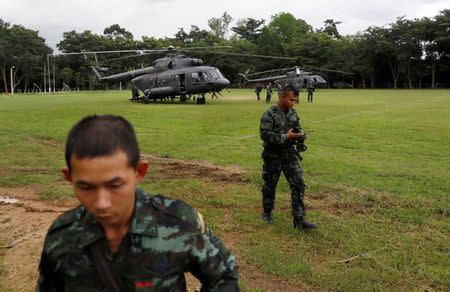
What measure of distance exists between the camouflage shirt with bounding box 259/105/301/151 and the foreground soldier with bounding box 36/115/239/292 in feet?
12.6

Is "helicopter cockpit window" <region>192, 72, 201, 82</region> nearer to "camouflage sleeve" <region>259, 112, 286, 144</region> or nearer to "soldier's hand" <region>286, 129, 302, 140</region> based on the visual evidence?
"camouflage sleeve" <region>259, 112, 286, 144</region>

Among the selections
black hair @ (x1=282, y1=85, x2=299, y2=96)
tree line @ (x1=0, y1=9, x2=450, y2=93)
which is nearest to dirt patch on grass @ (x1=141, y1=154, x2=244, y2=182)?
black hair @ (x1=282, y1=85, x2=299, y2=96)

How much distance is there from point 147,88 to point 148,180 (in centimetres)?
2132

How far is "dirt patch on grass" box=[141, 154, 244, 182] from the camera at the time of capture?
8.40 meters

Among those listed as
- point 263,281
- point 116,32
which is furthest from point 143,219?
point 116,32

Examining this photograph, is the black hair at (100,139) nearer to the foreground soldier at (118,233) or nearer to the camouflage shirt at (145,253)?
the foreground soldier at (118,233)

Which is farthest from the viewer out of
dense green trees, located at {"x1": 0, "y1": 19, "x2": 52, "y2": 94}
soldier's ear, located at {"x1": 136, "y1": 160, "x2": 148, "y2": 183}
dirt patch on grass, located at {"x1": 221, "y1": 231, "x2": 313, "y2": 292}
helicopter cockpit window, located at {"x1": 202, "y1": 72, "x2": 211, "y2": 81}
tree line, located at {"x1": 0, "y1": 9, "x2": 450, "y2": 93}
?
dense green trees, located at {"x1": 0, "y1": 19, "x2": 52, "y2": 94}

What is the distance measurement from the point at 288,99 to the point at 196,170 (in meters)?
3.92

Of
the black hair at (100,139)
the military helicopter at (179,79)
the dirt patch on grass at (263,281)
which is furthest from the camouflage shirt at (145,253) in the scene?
the military helicopter at (179,79)

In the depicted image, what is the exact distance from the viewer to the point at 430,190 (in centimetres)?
741

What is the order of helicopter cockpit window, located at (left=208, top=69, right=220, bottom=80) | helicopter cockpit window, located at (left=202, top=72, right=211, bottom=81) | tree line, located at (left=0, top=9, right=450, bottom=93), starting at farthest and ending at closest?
tree line, located at (left=0, top=9, right=450, bottom=93)
helicopter cockpit window, located at (left=208, top=69, right=220, bottom=80)
helicopter cockpit window, located at (left=202, top=72, right=211, bottom=81)

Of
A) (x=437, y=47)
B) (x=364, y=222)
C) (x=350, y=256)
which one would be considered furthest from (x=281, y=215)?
(x=437, y=47)

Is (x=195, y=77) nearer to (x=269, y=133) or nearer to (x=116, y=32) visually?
(x=269, y=133)

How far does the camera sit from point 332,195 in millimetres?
7152
